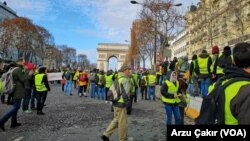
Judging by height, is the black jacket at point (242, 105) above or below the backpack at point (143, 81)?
above

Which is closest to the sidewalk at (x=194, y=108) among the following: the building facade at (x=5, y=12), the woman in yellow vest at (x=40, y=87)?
the woman in yellow vest at (x=40, y=87)

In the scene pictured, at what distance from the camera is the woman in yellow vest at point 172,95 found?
9.27 m

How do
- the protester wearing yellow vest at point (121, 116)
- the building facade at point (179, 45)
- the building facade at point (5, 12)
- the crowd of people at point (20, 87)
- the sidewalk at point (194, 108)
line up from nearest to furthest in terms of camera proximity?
the protester wearing yellow vest at point (121, 116) → the crowd of people at point (20, 87) → the sidewalk at point (194, 108) → the building facade at point (5, 12) → the building facade at point (179, 45)

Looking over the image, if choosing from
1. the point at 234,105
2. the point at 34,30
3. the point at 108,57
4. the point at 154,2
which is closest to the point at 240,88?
the point at 234,105

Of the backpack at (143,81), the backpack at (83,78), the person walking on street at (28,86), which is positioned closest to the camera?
the person walking on street at (28,86)

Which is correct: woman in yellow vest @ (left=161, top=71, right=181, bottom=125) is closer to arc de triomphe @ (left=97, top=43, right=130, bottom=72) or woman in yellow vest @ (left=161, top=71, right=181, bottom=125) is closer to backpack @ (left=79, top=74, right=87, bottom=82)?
backpack @ (left=79, top=74, right=87, bottom=82)

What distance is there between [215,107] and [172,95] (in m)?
6.15

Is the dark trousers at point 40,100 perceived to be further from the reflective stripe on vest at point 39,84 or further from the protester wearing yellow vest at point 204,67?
the protester wearing yellow vest at point 204,67

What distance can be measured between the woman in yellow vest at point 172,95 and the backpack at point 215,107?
6.10m

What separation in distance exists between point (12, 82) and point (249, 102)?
9334 mm

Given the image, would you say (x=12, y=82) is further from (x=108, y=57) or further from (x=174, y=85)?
(x=108, y=57)

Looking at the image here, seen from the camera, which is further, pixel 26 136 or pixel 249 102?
pixel 26 136

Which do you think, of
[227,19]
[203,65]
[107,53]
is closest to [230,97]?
[203,65]

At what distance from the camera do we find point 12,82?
1120 cm
